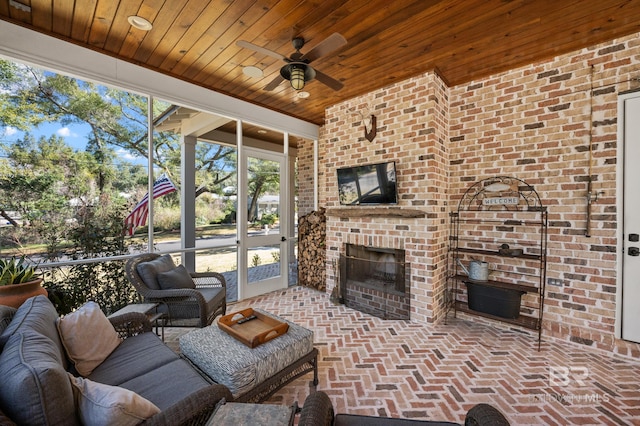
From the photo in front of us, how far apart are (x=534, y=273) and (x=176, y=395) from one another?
3.50 metres

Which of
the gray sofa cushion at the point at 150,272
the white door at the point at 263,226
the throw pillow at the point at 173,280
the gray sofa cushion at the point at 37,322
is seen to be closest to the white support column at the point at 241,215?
the white door at the point at 263,226

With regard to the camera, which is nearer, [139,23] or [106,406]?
[106,406]

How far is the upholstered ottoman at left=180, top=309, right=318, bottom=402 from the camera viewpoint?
1.66 metres

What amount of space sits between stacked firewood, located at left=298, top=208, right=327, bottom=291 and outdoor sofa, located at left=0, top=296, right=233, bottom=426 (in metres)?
2.86

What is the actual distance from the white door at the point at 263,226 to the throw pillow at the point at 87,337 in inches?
91.9

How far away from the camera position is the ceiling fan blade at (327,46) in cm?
204

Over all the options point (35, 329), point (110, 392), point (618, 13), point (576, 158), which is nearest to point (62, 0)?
point (35, 329)

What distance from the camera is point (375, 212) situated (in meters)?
3.70

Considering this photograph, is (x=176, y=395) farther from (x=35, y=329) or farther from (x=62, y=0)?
(x=62, y=0)

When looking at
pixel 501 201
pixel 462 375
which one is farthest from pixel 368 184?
pixel 462 375

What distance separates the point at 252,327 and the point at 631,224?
351cm

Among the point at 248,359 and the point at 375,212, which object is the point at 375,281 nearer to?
the point at 375,212

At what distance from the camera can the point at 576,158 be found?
2748mm

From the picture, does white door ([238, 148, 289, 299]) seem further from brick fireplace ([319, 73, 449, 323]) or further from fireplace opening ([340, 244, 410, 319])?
brick fireplace ([319, 73, 449, 323])
